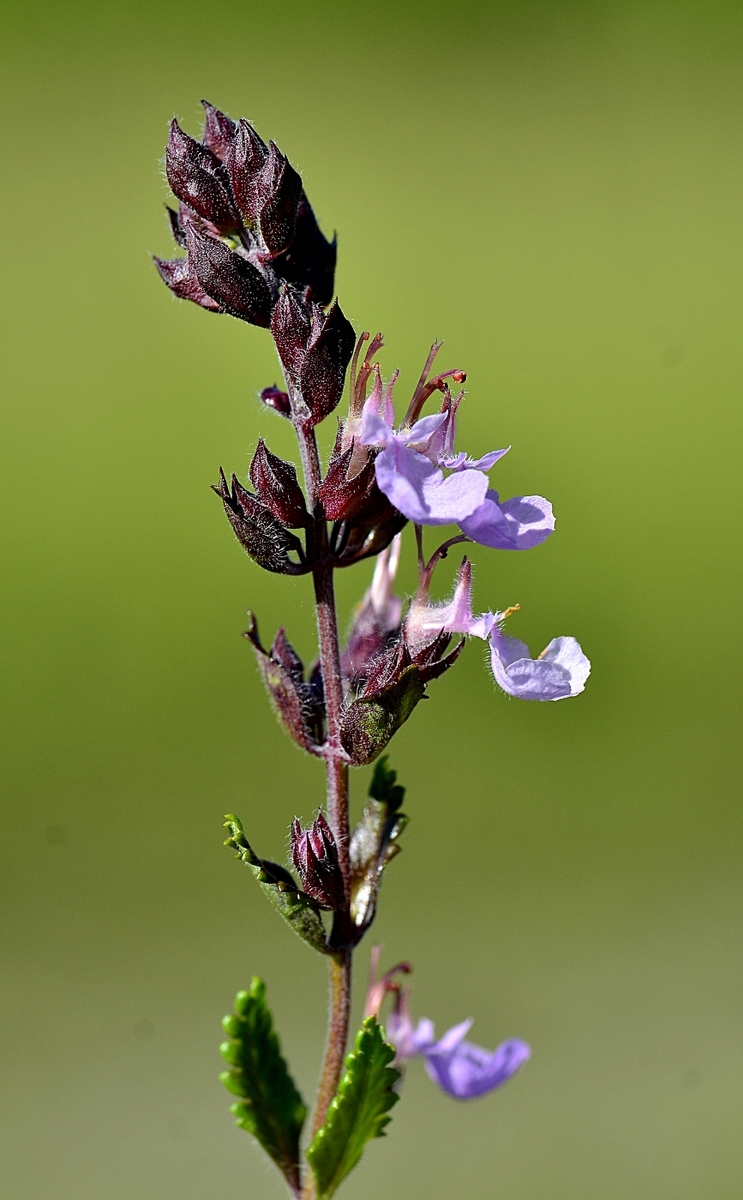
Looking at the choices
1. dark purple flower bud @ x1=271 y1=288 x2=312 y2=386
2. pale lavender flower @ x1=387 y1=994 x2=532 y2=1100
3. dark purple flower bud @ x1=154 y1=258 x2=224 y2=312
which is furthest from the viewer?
pale lavender flower @ x1=387 y1=994 x2=532 y2=1100

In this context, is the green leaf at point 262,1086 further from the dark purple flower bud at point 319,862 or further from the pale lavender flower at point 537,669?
the pale lavender flower at point 537,669

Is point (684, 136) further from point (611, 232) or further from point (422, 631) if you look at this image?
point (422, 631)

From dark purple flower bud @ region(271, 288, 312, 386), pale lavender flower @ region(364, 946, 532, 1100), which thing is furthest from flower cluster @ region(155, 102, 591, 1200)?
pale lavender flower @ region(364, 946, 532, 1100)

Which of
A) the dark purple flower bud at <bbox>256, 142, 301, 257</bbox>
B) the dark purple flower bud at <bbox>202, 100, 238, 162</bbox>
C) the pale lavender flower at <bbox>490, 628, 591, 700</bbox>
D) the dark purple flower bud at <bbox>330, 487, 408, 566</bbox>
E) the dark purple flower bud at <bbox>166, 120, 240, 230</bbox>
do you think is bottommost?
the pale lavender flower at <bbox>490, 628, 591, 700</bbox>

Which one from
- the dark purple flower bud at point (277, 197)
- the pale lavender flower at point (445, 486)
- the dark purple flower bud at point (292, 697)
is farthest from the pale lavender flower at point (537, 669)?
the dark purple flower bud at point (277, 197)

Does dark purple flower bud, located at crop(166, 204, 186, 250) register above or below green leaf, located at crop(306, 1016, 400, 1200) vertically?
above

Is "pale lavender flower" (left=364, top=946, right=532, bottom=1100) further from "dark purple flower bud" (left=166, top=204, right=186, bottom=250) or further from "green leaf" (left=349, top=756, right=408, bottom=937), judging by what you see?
"dark purple flower bud" (left=166, top=204, right=186, bottom=250)
